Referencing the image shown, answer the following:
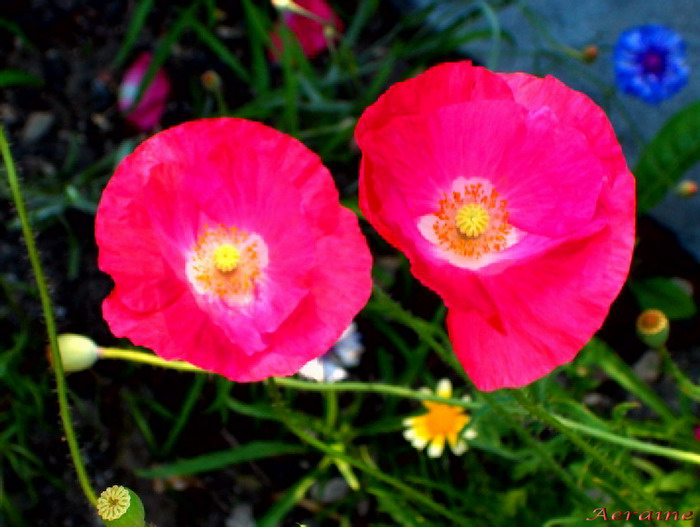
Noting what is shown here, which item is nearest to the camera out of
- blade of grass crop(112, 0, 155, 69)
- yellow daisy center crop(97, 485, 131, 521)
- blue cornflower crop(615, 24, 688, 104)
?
yellow daisy center crop(97, 485, 131, 521)

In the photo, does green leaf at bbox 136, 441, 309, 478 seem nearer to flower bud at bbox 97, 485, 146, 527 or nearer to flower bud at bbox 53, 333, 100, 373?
flower bud at bbox 53, 333, 100, 373

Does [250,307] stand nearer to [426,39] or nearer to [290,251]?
[290,251]

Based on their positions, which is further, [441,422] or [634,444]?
[441,422]

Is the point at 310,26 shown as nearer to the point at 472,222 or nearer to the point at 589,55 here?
the point at 589,55

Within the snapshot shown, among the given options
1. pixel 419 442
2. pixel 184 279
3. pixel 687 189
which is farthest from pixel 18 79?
pixel 687 189

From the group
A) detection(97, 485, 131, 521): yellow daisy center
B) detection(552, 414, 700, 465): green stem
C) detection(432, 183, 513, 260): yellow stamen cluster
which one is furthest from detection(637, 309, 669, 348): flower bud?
detection(97, 485, 131, 521): yellow daisy center

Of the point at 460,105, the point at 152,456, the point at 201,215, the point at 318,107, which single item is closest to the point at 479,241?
the point at 460,105

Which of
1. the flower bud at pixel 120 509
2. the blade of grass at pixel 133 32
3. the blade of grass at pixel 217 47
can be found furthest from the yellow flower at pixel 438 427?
the blade of grass at pixel 133 32
